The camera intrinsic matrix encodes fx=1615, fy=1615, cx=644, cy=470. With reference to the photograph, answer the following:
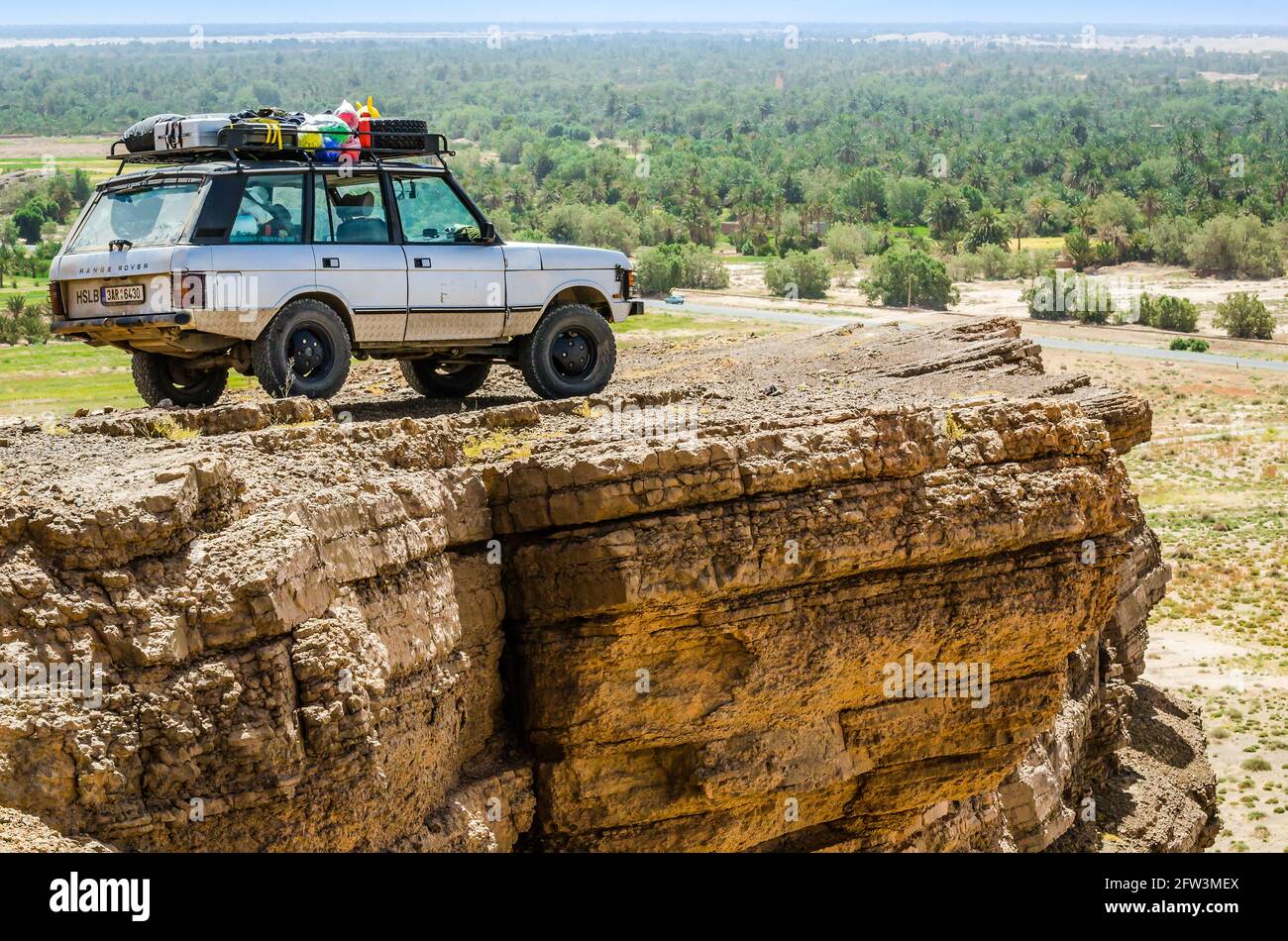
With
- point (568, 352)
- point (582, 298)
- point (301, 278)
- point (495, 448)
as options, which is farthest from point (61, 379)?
point (495, 448)

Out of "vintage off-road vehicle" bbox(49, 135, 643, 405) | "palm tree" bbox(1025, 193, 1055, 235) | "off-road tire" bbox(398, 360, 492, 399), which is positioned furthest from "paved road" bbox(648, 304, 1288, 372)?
"vintage off-road vehicle" bbox(49, 135, 643, 405)

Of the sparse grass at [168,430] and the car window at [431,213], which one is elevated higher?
the car window at [431,213]

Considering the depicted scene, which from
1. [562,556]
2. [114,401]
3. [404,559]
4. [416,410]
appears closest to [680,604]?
[562,556]

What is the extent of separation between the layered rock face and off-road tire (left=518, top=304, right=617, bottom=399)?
74 centimetres

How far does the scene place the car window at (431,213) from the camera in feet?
48.4

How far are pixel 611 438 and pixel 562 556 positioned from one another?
113 cm

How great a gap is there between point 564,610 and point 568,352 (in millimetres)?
4053

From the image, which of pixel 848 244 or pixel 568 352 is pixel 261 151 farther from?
pixel 848 244

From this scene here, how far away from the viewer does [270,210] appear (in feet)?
45.5

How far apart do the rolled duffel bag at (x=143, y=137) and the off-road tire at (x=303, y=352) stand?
209 cm

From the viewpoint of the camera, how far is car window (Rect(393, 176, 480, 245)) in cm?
1474

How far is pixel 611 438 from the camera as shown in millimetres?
13109

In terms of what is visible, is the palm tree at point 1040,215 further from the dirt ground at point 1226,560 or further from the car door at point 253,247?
the car door at point 253,247

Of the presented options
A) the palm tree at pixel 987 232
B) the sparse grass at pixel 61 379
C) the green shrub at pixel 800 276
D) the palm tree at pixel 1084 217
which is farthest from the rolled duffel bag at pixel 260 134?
the palm tree at pixel 1084 217
